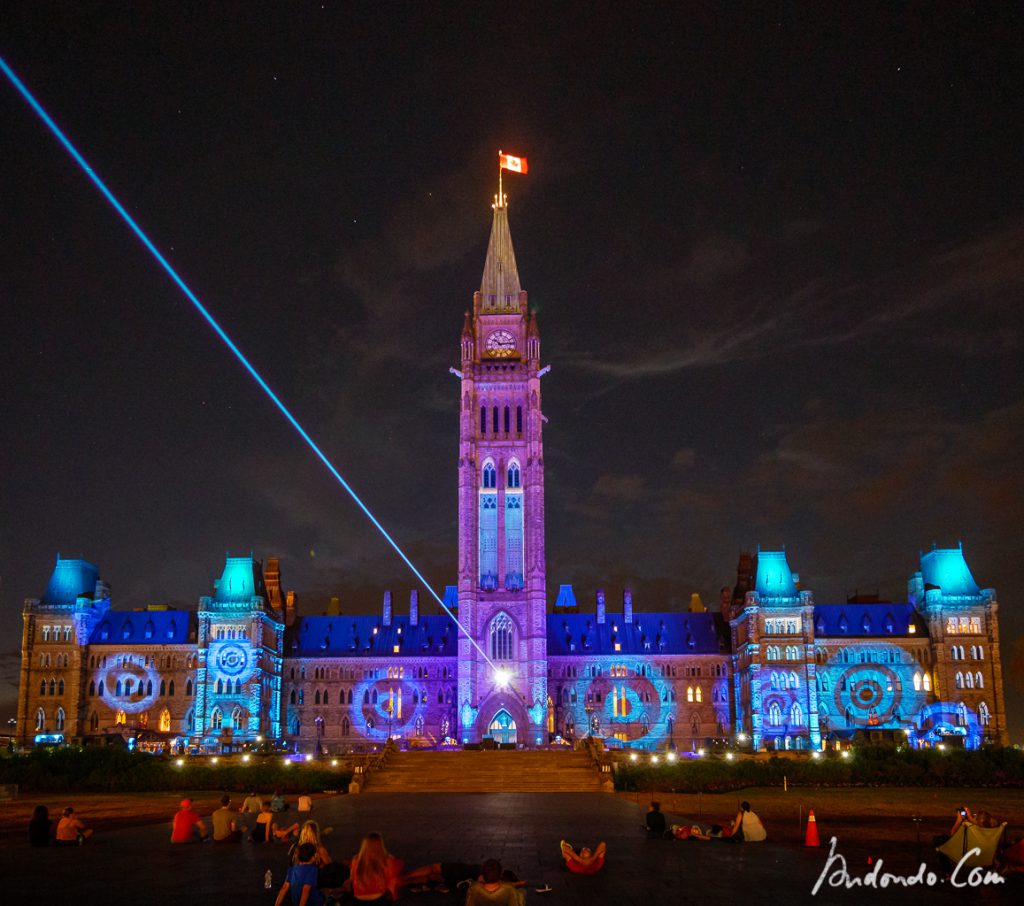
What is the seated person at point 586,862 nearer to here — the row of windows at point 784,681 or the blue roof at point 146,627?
the row of windows at point 784,681

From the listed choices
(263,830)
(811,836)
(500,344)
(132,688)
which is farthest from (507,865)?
(132,688)

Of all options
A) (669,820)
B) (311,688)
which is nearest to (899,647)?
(311,688)

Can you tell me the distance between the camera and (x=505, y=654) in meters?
117

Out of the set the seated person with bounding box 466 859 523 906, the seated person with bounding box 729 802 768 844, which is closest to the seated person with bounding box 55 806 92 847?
the seated person with bounding box 466 859 523 906

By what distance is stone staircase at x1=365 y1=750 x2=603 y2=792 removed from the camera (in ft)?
217

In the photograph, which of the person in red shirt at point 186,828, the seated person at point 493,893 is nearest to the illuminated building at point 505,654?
the person in red shirt at point 186,828

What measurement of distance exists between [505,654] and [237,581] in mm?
30678

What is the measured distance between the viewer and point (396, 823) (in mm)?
38688

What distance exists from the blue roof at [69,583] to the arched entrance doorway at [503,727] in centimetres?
4820

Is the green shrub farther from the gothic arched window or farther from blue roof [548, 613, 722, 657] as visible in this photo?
blue roof [548, 613, 722, 657]

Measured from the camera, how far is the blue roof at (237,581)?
403 ft

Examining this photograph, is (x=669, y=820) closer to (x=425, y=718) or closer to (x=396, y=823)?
(x=396, y=823)

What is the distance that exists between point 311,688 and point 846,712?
191ft

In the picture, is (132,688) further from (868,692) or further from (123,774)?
(868,692)
